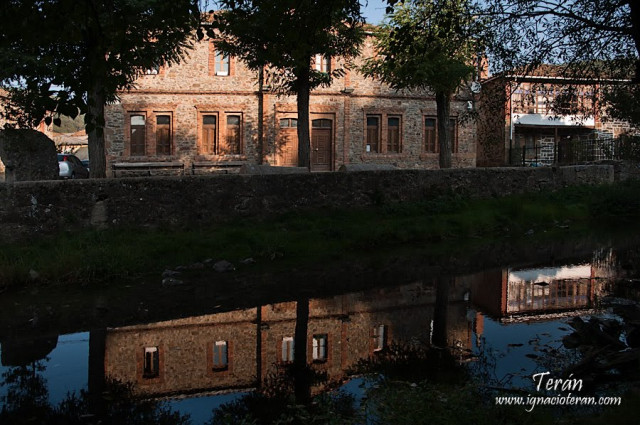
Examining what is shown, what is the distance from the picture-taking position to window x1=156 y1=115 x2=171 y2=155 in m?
23.5

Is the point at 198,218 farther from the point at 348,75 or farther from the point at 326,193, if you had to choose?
the point at 348,75

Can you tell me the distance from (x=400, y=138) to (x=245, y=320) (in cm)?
2086

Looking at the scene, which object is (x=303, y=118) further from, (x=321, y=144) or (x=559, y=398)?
(x=559, y=398)

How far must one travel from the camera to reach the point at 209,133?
24.1m

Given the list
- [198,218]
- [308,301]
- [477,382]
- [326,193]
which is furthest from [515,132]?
[477,382]

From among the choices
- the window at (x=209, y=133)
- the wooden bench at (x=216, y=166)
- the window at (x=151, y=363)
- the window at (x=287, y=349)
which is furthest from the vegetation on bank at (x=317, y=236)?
the window at (x=209, y=133)

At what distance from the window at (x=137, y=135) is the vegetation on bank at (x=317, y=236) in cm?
1408

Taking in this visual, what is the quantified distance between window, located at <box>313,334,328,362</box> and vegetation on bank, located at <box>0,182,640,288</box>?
3417mm

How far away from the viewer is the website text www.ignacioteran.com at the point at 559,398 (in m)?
3.60

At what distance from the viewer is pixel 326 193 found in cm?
1248

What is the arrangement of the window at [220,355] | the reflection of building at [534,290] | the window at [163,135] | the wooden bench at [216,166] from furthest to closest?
1. the window at [163,135]
2. the wooden bench at [216,166]
3. the reflection of building at [534,290]
4. the window at [220,355]

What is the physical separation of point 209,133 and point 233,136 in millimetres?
1143

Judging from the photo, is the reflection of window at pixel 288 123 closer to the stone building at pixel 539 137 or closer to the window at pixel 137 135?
the window at pixel 137 135

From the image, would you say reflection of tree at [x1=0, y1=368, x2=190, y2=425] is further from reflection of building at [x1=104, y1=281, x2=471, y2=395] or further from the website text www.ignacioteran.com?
the website text www.ignacioteran.com
